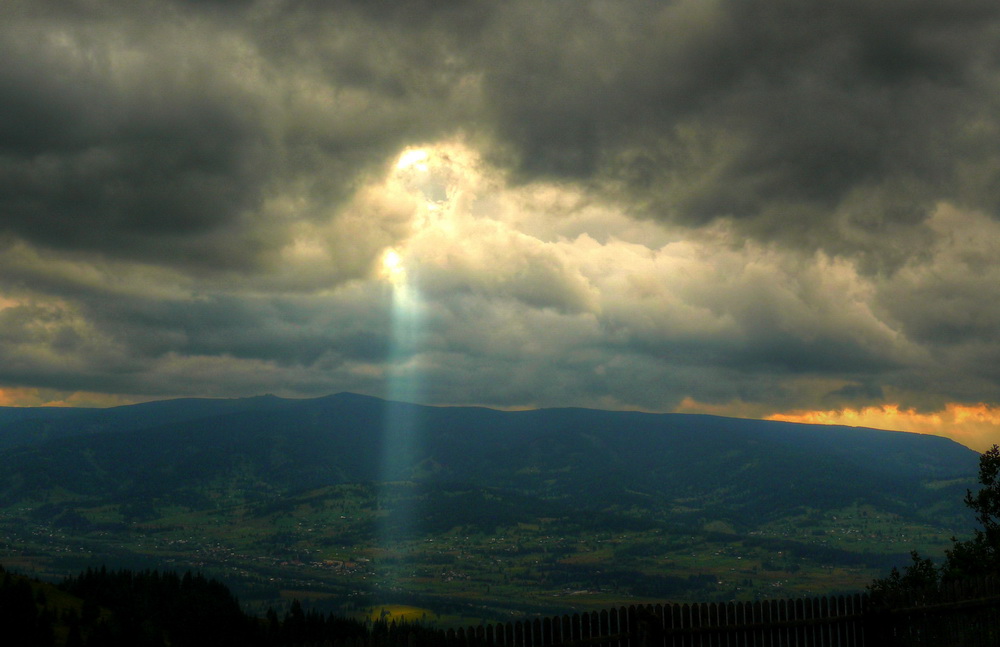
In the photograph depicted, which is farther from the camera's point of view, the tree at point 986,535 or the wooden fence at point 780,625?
the tree at point 986,535

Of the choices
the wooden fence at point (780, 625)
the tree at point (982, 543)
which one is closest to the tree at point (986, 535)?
the tree at point (982, 543)

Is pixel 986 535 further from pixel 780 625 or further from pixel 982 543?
pixel 780 625

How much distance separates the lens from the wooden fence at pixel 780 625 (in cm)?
1720

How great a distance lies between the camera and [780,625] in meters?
19.6

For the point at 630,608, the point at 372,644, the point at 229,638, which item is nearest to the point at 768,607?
the point at 630,608

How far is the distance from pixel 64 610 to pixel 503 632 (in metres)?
70.1

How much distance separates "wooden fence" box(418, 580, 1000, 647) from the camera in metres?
17.2

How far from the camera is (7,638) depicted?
5212 centimetres

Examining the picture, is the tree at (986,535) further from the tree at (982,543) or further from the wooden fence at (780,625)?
the wooden fence at (780,625)

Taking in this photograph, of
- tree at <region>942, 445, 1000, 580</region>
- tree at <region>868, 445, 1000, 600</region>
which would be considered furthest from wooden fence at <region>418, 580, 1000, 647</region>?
tree at <region>942, 445, 1000, 580</region>

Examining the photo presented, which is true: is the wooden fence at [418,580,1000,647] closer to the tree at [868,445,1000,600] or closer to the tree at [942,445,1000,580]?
the tree at [868,445,1000,600]

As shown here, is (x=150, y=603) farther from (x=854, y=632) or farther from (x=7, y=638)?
(x=854, y=632)

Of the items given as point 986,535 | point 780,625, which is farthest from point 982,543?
point 780,625

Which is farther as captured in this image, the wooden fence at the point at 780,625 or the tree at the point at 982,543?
the tree at the point at 982,543
